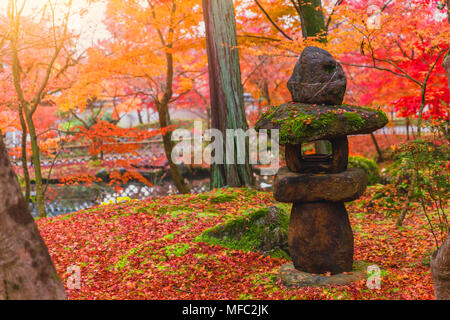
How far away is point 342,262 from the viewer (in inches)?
174

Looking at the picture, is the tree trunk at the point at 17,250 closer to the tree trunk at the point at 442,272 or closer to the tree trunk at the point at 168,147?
the tree trunk at the point at 442,272

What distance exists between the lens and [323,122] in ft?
13.0

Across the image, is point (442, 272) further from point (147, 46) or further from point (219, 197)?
point (147, 46)

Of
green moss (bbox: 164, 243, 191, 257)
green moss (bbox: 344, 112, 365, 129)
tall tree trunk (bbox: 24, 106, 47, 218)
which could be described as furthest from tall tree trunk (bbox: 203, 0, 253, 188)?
green moss (bbox: 344, 112, 365, 129)

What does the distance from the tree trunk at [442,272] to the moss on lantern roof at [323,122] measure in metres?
1.42

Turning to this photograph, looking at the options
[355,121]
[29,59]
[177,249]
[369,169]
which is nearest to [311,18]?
[369,169]

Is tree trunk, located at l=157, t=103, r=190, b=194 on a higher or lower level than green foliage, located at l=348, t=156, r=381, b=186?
higher

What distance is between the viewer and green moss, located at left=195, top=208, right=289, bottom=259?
5.69 m

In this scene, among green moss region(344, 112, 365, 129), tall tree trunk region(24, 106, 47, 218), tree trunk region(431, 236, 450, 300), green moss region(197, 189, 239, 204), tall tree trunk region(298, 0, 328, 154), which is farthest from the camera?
tall tree trunk region(298, 0, 328, 154)

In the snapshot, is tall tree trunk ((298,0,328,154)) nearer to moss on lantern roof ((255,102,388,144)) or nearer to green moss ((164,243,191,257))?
green moss ((164,243,191,257))

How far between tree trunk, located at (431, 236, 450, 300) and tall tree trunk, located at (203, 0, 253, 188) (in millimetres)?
5586

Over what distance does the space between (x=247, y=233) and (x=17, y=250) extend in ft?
12.6

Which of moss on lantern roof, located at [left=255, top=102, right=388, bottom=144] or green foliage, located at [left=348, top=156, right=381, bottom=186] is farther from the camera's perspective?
green foliage, located at [left=348, top=156, right=381, bottom=186]

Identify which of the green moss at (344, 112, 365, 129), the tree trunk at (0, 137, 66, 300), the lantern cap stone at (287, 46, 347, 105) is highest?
the lantern cap stone at (287, 46, 347, 105)
